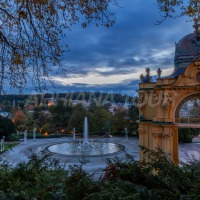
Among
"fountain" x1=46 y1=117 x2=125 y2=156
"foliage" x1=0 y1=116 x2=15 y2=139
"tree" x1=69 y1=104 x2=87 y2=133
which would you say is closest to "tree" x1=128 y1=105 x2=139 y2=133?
"tree" x1=69 y1=104 x2=87 y2=133

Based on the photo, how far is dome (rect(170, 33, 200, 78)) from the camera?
13188 millimetres

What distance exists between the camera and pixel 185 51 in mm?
13438

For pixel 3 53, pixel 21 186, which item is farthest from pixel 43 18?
pixel 21 186

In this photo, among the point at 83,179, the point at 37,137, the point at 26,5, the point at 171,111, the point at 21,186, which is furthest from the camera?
the point at 37,137

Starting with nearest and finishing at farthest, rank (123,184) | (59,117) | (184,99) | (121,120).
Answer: (123,184) < (184,99) < (121,120) < (59,117)

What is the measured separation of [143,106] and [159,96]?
156 cm

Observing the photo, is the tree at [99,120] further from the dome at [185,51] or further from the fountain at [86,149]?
the dome at [185,51]

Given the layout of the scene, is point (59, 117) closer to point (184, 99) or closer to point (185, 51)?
point (184, 99)

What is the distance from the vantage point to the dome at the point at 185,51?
1319cm

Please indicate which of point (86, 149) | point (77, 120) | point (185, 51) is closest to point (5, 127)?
point (77, 120)

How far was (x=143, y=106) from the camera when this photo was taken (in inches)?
578

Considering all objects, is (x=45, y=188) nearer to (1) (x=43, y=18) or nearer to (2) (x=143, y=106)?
(1) (x=43, y=18)

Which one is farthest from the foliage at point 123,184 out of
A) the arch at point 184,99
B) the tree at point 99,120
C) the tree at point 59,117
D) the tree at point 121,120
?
the tree at point 59,117

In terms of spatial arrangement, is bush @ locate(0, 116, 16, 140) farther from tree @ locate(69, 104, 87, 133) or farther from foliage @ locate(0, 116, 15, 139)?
tree @ locate(69, 104, 87, 133)
